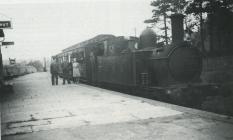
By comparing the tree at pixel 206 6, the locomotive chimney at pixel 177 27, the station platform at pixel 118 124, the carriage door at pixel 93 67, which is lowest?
the station platform at pixel 118 124

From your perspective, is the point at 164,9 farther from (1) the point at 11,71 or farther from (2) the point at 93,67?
(1) the point at 11,71

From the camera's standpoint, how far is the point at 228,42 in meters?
33.8

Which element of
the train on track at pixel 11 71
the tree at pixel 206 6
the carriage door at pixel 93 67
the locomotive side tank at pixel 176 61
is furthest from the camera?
the train on track at pixel 11 71

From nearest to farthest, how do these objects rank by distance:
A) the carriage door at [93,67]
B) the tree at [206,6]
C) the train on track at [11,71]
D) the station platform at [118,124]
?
the station platform at [118,124]
the carriage door at [93,67]
the tree at [206,6]
the train on track at [11,71]

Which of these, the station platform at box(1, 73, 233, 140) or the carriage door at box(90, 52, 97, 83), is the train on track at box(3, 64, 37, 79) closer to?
the carriage door at box(90, 52, 97, 83)

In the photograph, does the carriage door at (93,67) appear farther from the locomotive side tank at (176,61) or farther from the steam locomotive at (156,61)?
the locomotive side tank at (176,61)

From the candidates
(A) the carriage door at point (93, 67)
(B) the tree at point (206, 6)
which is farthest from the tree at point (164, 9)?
(A) the carriage door at point (93, 67)

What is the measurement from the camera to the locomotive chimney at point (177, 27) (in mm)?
9984

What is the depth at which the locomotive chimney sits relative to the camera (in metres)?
9.98

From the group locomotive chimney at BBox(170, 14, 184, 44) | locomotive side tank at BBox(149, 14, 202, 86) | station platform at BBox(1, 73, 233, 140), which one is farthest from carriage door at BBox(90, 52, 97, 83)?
station platform at BBox(1, 73, 233, 140)

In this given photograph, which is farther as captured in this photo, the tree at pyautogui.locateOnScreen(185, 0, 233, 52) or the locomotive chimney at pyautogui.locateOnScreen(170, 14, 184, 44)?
the tree at pyautogui.locateOnScreen(185, 0, 233, 52)

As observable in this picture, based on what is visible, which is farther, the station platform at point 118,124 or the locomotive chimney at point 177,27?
the locomotive chimney at point 177,27

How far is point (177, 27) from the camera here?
10.1m

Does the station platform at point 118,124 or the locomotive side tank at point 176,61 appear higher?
the locomotive side tank at point 176,61
